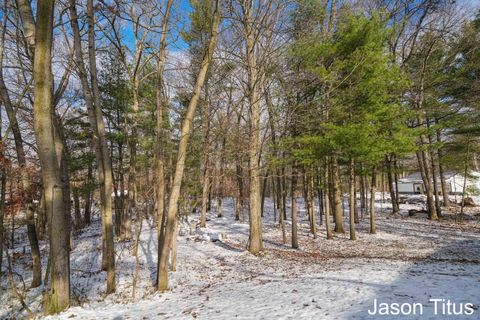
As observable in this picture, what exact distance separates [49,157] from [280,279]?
214 inches

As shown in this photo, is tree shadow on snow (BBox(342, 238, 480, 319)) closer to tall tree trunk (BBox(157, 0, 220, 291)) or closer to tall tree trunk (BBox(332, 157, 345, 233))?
tall tree trunk (BBox(157, 0, 220, 291))

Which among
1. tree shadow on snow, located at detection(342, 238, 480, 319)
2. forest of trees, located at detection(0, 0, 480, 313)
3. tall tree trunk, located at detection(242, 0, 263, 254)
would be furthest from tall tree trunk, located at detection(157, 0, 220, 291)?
tree shadow on snow, located at detection(342, 238, 480, 319)

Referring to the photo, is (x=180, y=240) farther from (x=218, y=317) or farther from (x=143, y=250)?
(x=218, y=317)

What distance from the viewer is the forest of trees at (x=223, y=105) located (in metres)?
6.18

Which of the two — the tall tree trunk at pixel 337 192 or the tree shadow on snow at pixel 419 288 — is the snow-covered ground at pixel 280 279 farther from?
the tall tree trunk at pixel 337 192

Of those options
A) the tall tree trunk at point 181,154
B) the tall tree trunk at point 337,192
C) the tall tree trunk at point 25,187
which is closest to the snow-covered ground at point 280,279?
the tall tree trunk at point 25,187

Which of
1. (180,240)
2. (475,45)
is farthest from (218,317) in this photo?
(475,45)

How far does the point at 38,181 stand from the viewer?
303 inches

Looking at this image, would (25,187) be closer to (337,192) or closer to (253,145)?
(253,145)

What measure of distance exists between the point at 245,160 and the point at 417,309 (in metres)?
7.06

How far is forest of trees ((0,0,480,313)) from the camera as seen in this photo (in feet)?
20.3

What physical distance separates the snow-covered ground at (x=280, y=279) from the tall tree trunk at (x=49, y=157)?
506 millimetres

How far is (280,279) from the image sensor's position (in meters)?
6.62

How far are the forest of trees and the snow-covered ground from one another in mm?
655
